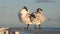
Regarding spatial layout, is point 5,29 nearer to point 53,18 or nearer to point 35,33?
point 35,33

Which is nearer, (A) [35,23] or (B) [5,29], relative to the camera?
(B) [5,29]

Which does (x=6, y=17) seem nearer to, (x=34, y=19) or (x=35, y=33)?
(x=34, y=19)

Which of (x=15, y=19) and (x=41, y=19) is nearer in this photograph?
(x=41, y=19)

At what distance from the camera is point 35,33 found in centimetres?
197

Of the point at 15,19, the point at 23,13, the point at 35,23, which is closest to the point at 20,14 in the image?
the point at 23,13

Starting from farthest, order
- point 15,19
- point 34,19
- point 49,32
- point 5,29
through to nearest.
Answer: point 15,19, point 34,19, point 5,29, point 49,32

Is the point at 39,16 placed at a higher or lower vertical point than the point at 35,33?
higher

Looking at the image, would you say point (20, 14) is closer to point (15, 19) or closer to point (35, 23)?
point (35, 23)

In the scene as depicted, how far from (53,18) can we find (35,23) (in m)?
2.40

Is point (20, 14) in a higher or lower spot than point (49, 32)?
higher

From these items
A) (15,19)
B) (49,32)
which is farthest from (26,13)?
(15,19)

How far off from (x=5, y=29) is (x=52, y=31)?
50 centimetres

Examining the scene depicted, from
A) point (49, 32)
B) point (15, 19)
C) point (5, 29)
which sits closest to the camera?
point (49, 32)

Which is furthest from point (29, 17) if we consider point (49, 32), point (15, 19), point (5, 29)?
point (15, 19)
